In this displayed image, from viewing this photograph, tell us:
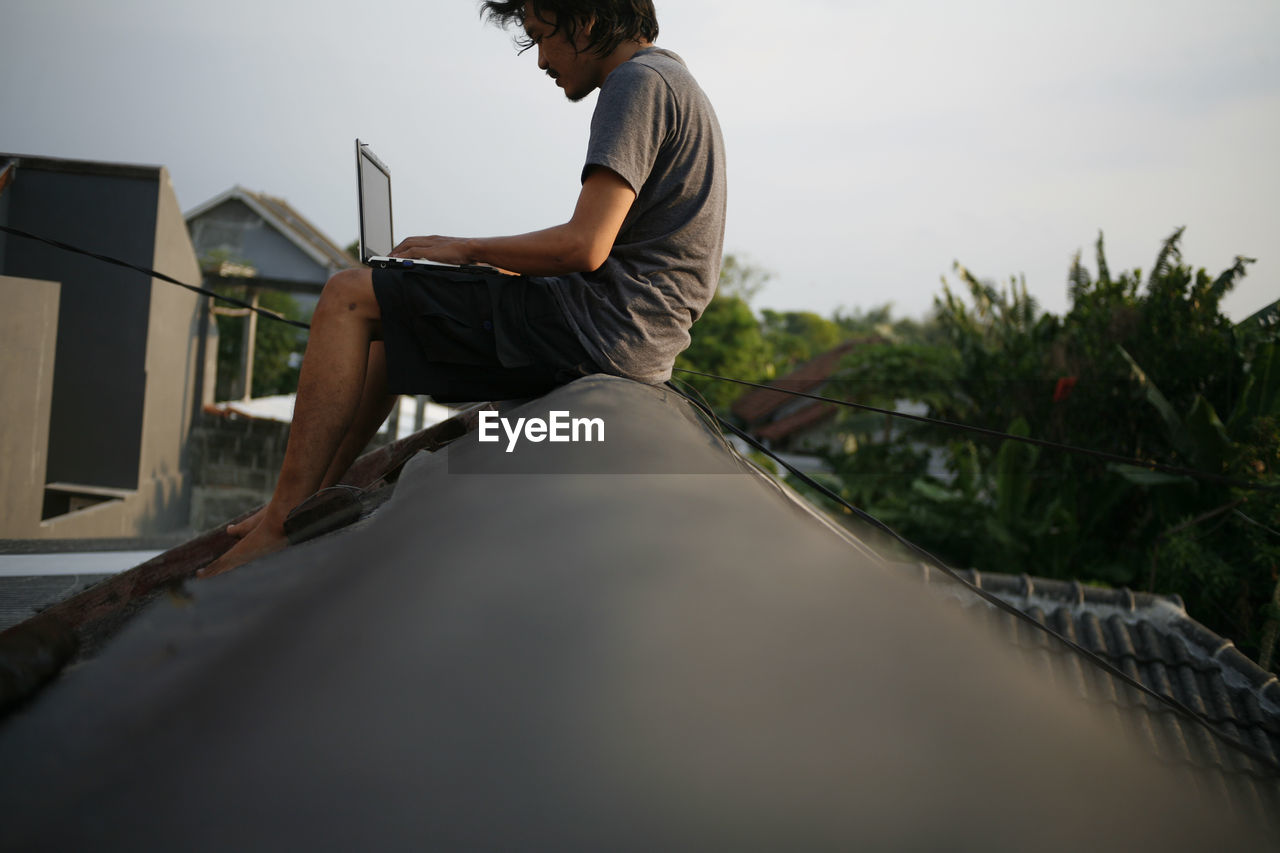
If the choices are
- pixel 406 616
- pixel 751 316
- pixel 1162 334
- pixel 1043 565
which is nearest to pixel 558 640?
pixel 406 616

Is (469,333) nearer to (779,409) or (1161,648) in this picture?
(1161,648)

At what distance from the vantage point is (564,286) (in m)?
1.76

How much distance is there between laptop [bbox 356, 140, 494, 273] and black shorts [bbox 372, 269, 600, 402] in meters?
0.09

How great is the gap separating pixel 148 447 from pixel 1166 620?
844 centimetres

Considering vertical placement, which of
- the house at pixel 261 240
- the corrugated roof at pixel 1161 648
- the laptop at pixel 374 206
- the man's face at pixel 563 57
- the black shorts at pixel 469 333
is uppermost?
the house at pixel 261 240

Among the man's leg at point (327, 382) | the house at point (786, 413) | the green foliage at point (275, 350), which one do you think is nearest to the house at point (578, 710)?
the man's leg at point (327, 382)

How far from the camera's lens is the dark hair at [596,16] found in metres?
1.75

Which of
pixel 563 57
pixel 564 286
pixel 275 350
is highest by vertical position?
pixel 275 350

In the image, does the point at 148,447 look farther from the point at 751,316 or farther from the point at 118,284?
the point at 751,316

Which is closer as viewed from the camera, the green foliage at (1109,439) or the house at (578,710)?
the house at (578,710)

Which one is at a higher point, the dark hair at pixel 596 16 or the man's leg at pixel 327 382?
the dark hair at pixel 596 16

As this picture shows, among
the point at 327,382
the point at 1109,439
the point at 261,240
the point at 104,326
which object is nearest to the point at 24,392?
the point at 104,326

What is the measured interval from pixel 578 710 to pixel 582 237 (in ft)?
3.12

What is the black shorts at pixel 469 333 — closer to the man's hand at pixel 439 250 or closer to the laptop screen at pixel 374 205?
the man's hand at pixel 439 250
